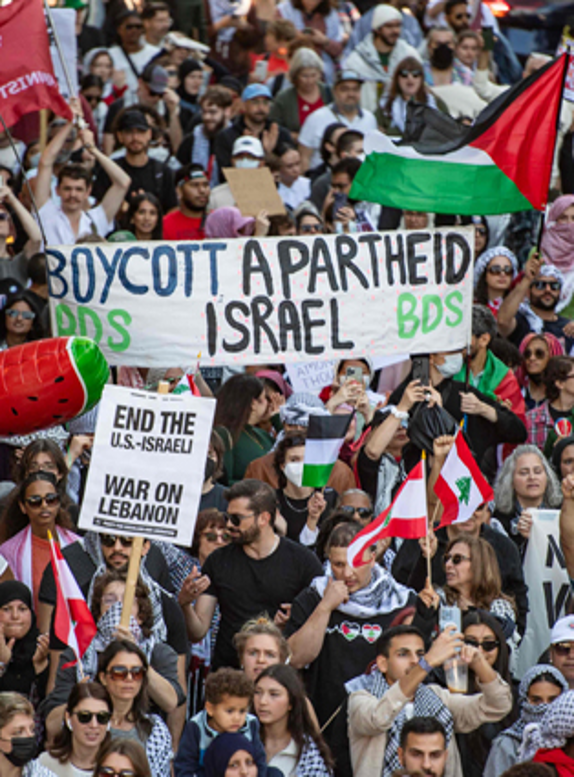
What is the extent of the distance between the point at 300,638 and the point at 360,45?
950 centimetres

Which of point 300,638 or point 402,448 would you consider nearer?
point 300,638

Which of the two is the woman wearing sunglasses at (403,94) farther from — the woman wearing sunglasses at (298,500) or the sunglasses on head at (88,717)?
the sunglasses on head at (88,717)

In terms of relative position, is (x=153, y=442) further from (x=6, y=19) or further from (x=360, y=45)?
(x=360, y=45)

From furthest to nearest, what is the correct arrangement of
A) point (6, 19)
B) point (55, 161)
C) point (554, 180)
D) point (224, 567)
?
point (554, 180)
point (55, 161)
point (6, 19)
point (224, 567)

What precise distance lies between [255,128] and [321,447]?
598cm

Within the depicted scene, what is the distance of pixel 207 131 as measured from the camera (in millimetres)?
14938

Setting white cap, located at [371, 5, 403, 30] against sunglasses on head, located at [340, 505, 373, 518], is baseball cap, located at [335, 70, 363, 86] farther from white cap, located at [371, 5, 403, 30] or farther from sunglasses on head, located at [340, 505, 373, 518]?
sunglasses on head, located at [340, 505, 373, 518]

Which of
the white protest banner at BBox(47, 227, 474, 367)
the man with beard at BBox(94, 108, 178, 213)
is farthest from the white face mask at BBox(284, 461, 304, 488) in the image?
the man with beard at BBox(94, 108, 178, 213)

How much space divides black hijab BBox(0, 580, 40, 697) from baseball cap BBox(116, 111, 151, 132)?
6.09m

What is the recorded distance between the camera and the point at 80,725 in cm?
730

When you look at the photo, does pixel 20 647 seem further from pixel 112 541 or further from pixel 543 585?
pixel 543 585

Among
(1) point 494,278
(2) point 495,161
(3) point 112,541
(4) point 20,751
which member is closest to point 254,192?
(1) point 494,278

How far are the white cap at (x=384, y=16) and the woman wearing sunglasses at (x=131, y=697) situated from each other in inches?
400

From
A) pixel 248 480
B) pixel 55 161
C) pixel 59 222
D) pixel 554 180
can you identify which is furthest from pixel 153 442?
pixel 554 180
